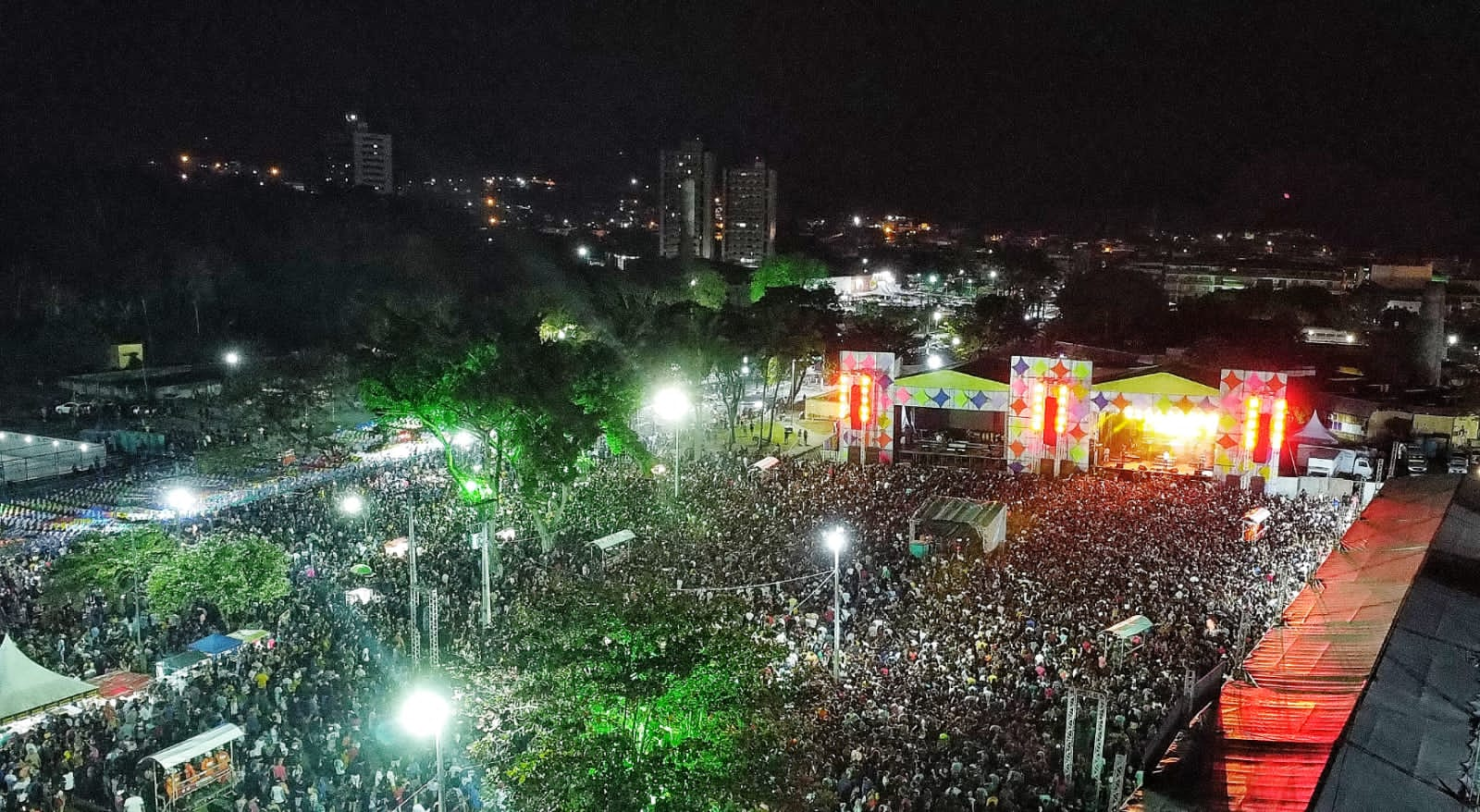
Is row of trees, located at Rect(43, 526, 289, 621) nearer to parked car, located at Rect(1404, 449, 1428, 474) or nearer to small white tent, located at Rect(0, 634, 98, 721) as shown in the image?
small white tent, located at Rect(0, 634, 98, 721)

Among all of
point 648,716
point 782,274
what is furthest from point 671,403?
point 782,274

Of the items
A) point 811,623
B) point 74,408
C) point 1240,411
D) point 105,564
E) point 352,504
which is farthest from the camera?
point 74,408

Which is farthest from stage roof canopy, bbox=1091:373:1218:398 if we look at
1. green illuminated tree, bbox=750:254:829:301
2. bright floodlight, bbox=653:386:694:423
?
green illuminated tree, bbox=750:254:829:301

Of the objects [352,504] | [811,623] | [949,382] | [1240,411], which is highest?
[949,382]

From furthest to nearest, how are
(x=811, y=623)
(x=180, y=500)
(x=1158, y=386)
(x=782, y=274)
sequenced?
(x=782, y=274)
(x=1158, y=386)
(x=180, y=500)
(x=811, y=623)

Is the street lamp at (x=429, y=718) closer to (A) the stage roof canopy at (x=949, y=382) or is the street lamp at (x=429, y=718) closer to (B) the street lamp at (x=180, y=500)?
(B) the street lamp at (x=180, y=500)

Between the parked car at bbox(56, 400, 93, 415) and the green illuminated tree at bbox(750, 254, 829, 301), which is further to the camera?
the green illuminated tree at bbox(750, 254, 829, 301)

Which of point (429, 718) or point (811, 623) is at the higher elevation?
point (429, 718)

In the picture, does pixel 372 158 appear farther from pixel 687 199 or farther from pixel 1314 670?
pixel 1314 670
